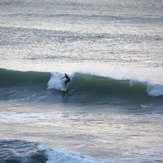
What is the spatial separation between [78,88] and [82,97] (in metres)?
1.37

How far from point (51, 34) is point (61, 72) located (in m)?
20.8

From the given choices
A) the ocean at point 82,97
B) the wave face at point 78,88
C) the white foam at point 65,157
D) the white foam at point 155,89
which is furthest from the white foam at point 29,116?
→ the white foam at point 155,89

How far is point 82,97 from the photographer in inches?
993

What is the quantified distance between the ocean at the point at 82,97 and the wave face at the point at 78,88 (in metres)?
0.04

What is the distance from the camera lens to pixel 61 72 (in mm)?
30156

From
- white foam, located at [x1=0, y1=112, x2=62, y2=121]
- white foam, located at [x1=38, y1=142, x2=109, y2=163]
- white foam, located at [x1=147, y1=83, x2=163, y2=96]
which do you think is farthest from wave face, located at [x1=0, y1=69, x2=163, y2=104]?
white foam, located at [x1=38, y1=142, x2=109, y2=163]

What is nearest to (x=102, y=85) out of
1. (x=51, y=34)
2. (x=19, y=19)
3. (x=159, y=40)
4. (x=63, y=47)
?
(x=63, y=47)

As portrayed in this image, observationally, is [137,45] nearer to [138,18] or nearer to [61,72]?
[61,72]

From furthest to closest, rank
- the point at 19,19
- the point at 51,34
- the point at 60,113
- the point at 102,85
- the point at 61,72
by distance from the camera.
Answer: the point at 19,19, the point at 51,34, the point at 61,72, the point at 102,85, the point at 60,113

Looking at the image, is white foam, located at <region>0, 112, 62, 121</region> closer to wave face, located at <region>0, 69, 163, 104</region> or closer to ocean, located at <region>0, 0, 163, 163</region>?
ocean, located at <region>0, 0, 163, 163</region>

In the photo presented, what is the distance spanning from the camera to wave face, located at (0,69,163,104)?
24555 mm

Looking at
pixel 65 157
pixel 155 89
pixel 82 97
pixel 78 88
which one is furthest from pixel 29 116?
pixel 155 89

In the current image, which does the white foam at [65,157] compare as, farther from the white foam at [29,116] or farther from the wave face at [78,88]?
the wave face at [78,88]

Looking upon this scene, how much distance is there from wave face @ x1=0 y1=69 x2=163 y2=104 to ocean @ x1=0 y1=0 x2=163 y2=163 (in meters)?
0.04
